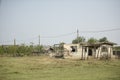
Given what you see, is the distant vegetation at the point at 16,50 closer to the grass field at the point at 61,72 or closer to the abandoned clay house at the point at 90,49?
the abandoned clay house at the point at 90,49

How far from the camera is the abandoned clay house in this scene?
37531 millimetres

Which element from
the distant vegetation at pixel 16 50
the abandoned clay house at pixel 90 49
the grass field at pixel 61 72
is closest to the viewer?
the grass field at pixel 61 72

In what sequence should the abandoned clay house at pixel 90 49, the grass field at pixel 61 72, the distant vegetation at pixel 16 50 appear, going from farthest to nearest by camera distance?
1. the distant vegetation at pixel 16 50
2. the abandoned clay house at pixel 90 49
3. the grass field at pixel 61 72

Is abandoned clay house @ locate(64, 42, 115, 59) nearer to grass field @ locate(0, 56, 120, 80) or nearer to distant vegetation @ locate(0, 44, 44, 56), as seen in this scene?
grass field @ locate(0, 56, 120, 80)

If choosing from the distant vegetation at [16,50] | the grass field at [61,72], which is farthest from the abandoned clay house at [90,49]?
the distant vegetation at [16,50]

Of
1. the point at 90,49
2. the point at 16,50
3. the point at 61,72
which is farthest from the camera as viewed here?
the point at 16,50

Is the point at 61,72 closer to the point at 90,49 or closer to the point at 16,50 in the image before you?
the point at 90,49

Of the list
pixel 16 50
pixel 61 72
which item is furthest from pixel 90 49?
pixel 16 50

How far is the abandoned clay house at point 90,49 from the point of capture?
123ft

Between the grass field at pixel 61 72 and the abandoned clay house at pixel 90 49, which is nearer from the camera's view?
the grass field at pixel 61 72

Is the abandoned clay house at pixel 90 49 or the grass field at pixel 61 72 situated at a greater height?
the abandoned clay house at pixel 90 49

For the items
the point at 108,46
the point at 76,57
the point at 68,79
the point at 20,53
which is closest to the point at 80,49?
the point at 76,57

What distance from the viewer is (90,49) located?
4025 centimetres

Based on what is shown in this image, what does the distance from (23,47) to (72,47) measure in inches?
851
